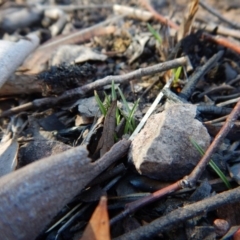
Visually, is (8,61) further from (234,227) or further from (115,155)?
(234,227)

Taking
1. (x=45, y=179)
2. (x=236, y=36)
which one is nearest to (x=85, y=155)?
(x=45, y=179)

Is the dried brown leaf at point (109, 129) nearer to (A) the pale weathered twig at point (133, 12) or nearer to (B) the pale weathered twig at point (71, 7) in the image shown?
(A) the pale weathered twig at point (133, 12)

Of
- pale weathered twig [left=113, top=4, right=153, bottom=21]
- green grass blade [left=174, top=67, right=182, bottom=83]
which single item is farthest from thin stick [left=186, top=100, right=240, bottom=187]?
pale weathered twig [left=113, top=4, right=153, bottom=21]

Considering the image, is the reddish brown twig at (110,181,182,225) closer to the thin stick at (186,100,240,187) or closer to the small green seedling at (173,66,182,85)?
the thin stick at (186,100,240,187)

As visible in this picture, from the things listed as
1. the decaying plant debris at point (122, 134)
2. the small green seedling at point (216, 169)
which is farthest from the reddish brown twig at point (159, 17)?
the small green seedling at point (216, 169)

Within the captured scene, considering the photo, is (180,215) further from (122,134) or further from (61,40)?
(61,40)

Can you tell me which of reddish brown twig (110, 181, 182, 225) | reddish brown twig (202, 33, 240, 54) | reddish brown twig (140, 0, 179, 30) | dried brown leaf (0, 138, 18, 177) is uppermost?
reddish brown twig (202, 33, 240, 54)

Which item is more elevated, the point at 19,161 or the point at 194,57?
the point at 194,57
